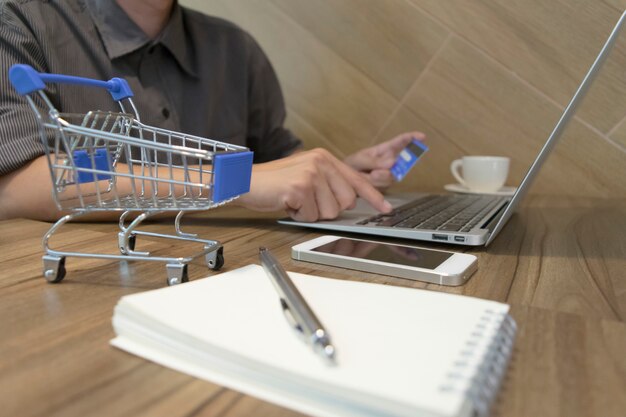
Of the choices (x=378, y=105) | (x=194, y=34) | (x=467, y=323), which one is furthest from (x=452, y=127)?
(x=467, y=323)

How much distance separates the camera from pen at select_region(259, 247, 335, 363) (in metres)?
0.31

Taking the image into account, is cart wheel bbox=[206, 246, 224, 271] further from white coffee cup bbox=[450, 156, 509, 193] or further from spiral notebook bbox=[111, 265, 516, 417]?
white coffee cup bbox=[450, 156, 509, 193]

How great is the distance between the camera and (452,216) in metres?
0.85

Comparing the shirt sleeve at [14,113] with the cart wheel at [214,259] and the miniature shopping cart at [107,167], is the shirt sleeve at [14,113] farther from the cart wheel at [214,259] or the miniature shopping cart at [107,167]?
the cart wheel at [214,259]

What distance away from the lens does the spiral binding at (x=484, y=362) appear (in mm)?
271

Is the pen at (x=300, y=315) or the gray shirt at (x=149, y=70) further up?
the pen at (x=300, y=315)

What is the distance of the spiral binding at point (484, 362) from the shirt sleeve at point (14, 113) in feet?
2.62

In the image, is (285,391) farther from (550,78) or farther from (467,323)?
(550,78)

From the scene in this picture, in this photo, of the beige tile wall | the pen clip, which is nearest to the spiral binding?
the pen clip

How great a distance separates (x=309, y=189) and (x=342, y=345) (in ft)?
1.56

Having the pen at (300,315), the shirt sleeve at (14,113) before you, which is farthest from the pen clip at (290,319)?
the shirt sleeve at (14,113)

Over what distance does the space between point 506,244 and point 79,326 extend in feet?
1.92

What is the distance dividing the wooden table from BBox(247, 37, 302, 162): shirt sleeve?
2.60ft

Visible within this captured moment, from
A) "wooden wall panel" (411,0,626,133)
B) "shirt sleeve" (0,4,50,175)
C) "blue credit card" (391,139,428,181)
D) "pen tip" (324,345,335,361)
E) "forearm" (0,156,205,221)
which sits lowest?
"forearm" (0,156,205,221)
